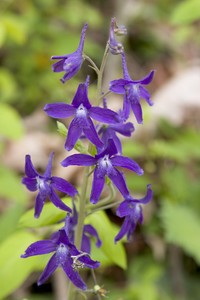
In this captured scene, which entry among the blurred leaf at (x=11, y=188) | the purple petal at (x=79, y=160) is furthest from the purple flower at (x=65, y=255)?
the blurred leaf at (x=11, y=188)

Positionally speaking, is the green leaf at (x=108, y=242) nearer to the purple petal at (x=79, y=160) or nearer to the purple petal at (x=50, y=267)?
the purple petal at (x=50, y=267)

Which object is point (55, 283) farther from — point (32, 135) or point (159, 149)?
point (32, 135)

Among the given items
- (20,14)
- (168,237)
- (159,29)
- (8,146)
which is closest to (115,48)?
(168,237)

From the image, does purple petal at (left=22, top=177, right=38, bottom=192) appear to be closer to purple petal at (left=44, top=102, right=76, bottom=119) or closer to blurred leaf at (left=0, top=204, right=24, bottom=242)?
purple petal at (left=44, top=102, right=76, bottom=119)

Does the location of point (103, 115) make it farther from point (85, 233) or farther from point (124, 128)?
point (85, 233)

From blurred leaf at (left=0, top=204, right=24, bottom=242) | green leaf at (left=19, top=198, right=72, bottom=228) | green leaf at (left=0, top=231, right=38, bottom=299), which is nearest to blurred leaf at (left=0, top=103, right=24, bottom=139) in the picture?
blurred leaf at (left=0, top=204, right=24, bottom=242)

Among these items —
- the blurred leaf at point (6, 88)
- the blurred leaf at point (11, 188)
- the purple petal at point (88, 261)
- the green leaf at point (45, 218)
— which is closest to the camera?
the purple petal at point (88, 261)
